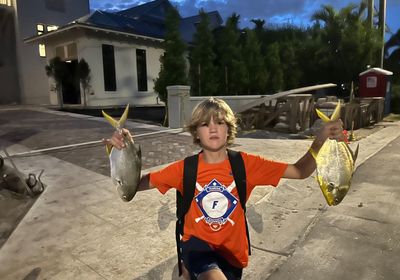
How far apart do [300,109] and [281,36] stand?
15.9 metres

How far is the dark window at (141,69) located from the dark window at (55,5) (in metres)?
8.79

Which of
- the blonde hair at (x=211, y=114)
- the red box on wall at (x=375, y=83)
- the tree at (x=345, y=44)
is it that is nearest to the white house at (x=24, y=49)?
the tree at (x=345, y=44)

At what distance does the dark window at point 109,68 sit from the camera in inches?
730

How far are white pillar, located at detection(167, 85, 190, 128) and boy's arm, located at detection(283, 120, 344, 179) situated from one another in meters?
9.83

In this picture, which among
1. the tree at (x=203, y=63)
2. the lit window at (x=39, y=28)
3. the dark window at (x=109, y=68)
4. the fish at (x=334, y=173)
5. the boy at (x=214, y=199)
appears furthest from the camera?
the lit window at (x=39, y=28)

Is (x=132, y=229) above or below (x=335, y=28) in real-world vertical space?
below

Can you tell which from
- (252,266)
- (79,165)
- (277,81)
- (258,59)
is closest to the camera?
(252,266)

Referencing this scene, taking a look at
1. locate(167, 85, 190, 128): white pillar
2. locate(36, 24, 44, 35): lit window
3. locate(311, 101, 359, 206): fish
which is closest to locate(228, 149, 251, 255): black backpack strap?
locate(311, 101, 359, 206): fish

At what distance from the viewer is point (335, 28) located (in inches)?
789

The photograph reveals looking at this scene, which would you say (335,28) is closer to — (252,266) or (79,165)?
(79,165)

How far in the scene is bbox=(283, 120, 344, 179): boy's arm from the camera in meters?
1.93

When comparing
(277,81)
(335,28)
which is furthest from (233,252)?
(335,28)

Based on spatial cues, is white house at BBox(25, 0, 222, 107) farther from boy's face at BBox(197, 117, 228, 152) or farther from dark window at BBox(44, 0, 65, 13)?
boy's face at BBox(197, 117, 228, 152)

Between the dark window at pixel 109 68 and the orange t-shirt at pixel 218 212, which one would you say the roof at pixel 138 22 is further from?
the orange t-shirt at pixel 218 212
